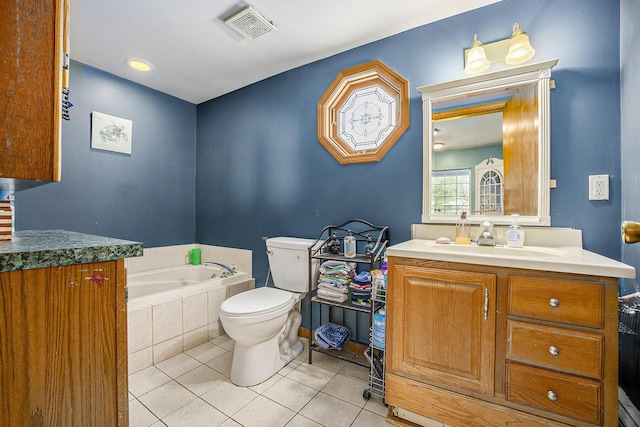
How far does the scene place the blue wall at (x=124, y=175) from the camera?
229cm

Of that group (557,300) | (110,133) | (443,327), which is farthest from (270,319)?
(110,133)

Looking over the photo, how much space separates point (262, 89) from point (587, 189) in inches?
98.6

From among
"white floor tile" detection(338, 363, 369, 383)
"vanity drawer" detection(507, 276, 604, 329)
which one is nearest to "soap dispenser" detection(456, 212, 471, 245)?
"vanity drawer" detection(507, 276, 604, 329)

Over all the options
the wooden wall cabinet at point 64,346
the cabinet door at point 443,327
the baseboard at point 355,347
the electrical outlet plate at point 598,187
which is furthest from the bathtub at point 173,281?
the electrical outlet plate at point 598,187

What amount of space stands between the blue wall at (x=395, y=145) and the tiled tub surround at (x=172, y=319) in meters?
0.37

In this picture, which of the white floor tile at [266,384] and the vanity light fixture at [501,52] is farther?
the white floor tile at [266,384]

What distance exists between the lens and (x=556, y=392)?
108 cm

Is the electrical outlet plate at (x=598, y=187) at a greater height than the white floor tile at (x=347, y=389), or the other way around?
the electrical outlet plate at (x=598, y=187)

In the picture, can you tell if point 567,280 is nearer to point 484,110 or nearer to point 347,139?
point 484,110

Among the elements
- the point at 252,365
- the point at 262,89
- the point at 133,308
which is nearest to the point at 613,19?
the point at 262,89

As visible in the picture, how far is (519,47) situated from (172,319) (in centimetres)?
280

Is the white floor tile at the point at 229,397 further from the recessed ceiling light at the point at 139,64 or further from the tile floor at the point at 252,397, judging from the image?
the recessed ceiling light at the point at 139,64

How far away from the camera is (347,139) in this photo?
2205mm

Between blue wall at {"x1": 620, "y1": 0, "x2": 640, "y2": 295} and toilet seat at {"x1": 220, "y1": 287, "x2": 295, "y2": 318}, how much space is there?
1772mm
